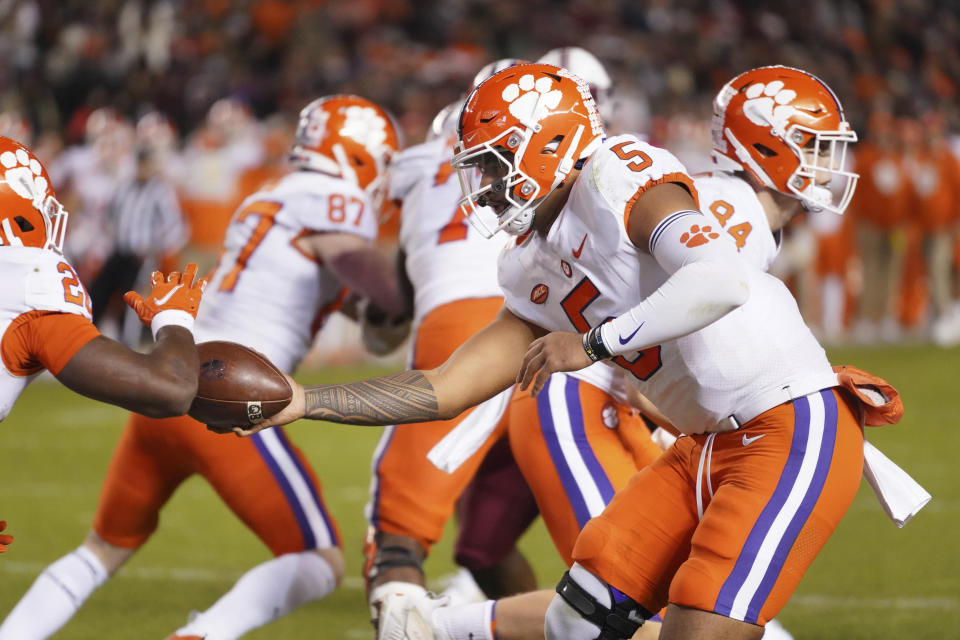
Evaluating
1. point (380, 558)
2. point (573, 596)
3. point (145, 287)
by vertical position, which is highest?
point (573, 596)

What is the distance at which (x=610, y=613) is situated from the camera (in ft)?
9.81

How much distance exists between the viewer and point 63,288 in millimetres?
2885

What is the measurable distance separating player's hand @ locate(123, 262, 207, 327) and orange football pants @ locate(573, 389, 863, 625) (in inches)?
42.0

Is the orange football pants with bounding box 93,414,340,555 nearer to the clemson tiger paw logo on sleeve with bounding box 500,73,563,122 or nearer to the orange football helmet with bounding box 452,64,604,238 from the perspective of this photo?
the orange football helmet with bounding box 452,64,604,238

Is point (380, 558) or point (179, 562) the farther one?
point (179, 562)

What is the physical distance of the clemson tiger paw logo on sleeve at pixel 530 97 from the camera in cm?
304

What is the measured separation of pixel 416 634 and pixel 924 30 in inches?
688

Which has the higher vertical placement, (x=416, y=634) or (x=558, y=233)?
(x=558, y=233)

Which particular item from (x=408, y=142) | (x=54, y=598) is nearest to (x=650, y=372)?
(x=54, y=598)

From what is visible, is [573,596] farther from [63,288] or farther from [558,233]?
[63,288]

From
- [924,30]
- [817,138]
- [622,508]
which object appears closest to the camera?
[622,508]

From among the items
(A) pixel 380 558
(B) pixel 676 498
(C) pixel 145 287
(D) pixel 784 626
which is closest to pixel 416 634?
(A) pixel 380 558

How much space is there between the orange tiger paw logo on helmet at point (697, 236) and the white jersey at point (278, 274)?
1.72 metres

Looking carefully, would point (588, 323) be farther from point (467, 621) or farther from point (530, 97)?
point (467, 621)
